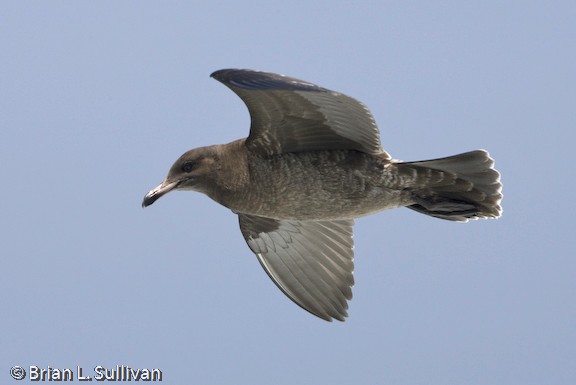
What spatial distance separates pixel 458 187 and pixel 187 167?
89.8 inches

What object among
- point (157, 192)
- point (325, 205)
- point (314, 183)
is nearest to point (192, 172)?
point (157, 192)

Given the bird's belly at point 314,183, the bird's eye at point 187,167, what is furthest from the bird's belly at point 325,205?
the bird's eye at point 187,167

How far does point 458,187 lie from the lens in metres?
10.0

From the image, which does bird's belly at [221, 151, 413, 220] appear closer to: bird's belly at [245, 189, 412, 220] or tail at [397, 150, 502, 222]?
bird's belly at [245, 189, 412, 220]

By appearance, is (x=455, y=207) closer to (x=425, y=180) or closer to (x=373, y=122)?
(x=425, y=180)

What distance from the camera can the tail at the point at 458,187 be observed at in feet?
32.3

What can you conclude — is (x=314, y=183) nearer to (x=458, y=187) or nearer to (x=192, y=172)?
(x=192, y=172)

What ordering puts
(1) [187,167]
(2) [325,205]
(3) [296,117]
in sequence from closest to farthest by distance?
(3) [296,117] < (2) [325,205] < (1) [187,167]

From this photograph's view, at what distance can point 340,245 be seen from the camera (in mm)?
11141

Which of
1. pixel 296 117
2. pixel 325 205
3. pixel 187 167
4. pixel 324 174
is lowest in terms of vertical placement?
pixel 325 205

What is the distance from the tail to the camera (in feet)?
32.3

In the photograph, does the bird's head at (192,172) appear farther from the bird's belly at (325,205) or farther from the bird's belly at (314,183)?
the bird's belly at (325,205)

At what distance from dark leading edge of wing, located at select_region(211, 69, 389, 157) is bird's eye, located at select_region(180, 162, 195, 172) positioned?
21.7 inches

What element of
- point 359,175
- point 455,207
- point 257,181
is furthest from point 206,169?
point 455,207
